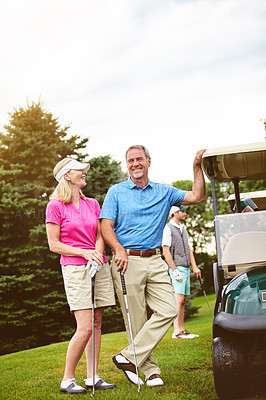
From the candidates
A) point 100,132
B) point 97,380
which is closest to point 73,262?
point 97,380

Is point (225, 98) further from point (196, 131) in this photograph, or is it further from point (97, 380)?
point (97, 380)

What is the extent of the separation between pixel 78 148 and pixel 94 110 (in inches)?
75.8

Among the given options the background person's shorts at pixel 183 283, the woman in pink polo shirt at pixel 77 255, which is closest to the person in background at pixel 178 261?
the background person's shorts at pixel 183 283

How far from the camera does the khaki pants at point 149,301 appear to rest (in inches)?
187

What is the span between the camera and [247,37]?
13570 mm

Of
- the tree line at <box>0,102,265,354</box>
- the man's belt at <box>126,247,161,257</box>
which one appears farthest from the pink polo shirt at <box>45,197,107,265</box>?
the tree line at <box>0,102,265,354</box>

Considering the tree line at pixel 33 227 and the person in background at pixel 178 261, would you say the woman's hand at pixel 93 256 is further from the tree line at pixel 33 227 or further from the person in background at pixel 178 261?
the tree line at pixel 33 227

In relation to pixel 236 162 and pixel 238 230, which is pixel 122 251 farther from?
pixel 236 162

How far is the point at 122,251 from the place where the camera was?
4797mm

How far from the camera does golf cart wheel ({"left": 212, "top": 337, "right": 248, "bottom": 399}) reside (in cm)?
397

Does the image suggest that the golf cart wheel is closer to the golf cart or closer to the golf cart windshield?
the golf cart

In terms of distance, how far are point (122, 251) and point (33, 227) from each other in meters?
13.6

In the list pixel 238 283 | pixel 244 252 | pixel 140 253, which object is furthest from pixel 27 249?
pixel 238 283

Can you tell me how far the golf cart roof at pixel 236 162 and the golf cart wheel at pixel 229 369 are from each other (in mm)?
1530
